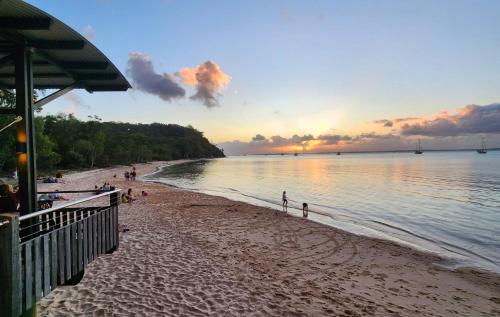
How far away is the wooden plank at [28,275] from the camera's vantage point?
4.52m

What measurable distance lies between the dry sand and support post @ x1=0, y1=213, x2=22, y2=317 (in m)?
2.90

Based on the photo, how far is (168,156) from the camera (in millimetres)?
193000

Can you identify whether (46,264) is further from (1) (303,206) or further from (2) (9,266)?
(1) (303,206)

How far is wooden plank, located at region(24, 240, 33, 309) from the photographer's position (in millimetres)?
4523

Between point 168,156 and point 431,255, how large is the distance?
7330 inches

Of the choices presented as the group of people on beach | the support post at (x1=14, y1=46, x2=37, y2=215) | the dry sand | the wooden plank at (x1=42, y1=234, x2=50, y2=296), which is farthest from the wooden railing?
the group of people on beach

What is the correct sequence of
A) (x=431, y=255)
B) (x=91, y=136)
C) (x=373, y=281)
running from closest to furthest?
(x=373, y=281), (x=431, y=255), (x=91, y=136)

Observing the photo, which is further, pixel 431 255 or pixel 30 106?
pixel 431 255

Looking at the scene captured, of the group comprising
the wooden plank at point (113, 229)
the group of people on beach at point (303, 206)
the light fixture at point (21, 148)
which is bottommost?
the group of people on beach at point (303, 206)

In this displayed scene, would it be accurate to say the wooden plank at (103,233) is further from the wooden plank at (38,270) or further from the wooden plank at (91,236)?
the wooden plank at (38,270)

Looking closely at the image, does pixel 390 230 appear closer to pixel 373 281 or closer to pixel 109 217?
pixel 373 281

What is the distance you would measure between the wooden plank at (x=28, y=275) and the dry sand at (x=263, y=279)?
2.58m

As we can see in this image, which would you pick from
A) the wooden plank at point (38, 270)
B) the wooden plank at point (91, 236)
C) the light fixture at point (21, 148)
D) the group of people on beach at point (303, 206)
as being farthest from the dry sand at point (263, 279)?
the group of people on beach at point (303, 206)

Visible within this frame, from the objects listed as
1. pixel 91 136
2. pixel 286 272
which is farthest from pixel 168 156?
pixel 286 272
